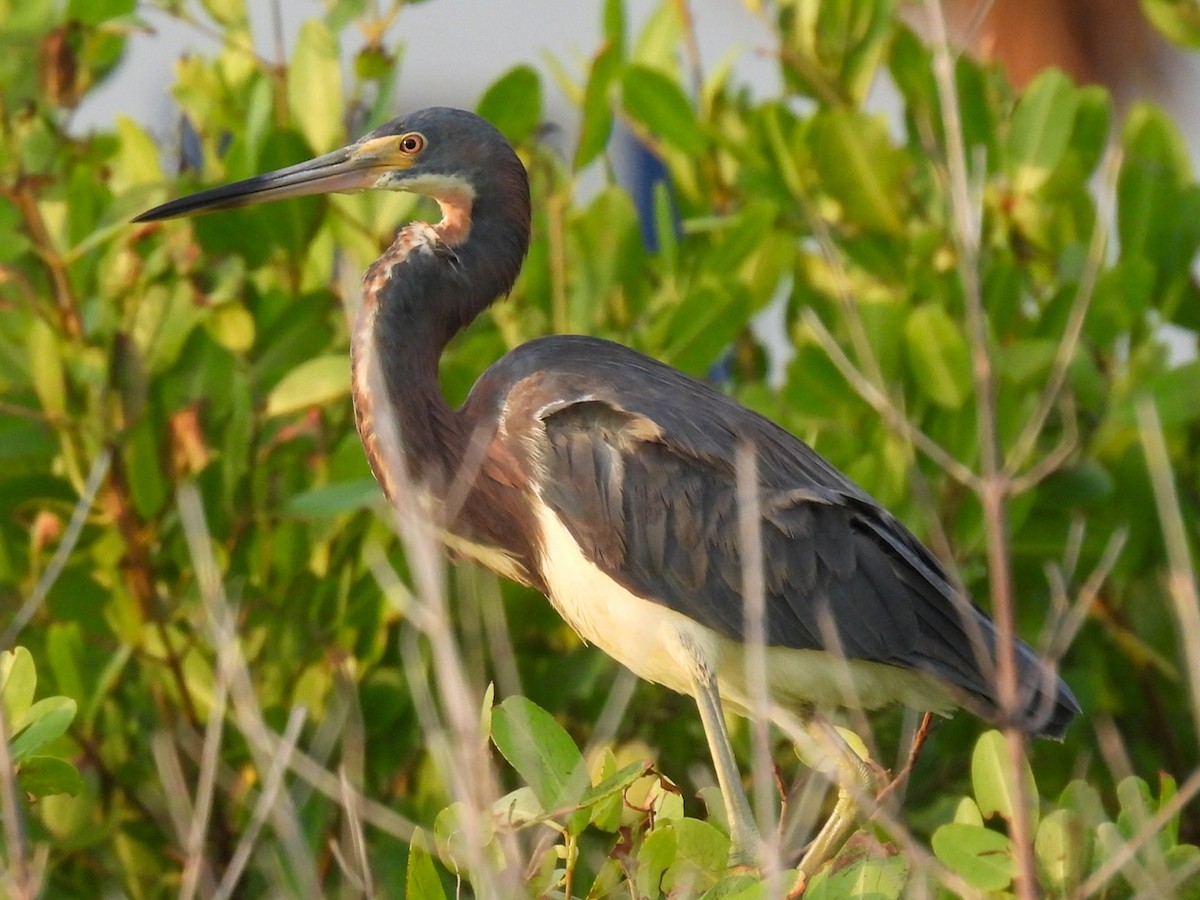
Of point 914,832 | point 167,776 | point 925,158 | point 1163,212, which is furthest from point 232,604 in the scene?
point 1163,212

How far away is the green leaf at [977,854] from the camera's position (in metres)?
2.60

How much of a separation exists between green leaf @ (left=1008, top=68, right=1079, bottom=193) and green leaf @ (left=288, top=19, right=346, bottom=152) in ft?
5.46

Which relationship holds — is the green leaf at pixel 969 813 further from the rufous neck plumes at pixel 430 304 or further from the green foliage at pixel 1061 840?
the rufous neck plumes at pixel 430 304

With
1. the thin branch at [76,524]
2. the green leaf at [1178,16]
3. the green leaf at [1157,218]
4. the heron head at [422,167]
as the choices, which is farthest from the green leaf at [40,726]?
the green leaf at [1178,16]

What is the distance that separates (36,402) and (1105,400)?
8.15ft

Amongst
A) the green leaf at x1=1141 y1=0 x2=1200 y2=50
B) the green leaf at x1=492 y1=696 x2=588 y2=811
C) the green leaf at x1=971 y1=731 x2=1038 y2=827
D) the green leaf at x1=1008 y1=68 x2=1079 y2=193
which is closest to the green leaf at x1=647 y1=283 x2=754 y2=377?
the green leaf at x1=1008 y1=68 x2=1079 y2=193

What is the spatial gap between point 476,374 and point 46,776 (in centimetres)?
195

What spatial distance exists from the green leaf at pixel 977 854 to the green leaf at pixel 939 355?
1859 millimetres

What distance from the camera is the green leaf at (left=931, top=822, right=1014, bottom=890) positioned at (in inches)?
102

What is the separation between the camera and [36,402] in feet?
13.8

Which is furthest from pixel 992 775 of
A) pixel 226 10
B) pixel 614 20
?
pixel 226 10

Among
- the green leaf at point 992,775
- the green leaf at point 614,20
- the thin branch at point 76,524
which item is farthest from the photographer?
the green leaf at point 614,20

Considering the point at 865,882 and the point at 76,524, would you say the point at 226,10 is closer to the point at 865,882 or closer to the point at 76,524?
the point at 76,524

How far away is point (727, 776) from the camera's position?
12.2ft
